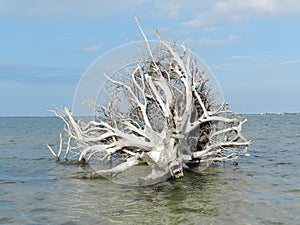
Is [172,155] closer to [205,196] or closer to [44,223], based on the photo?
[205,196]

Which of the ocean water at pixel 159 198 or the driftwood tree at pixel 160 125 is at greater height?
the driftwood tree at pixel 160 125

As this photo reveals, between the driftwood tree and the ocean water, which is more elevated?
the driftwood tree

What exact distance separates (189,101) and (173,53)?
6.57ft

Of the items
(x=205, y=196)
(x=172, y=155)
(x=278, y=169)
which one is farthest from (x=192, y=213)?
(x=278, y=169)

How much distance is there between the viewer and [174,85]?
17.2 metres

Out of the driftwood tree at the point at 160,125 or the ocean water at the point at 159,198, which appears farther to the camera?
the driftwood tree at the point at 160,125

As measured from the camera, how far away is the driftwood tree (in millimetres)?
14648

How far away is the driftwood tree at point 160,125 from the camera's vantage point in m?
14.6

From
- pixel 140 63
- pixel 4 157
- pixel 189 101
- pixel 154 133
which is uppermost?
pixel 140 63

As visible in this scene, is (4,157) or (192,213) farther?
(4,157)

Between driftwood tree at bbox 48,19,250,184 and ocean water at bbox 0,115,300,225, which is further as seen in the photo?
driftwood tree at bbox 48,19,250,184

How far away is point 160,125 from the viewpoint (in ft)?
54.7

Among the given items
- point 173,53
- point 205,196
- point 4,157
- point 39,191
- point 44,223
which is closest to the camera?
point 44,223

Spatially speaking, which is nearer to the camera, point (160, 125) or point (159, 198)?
point (159, 198)
